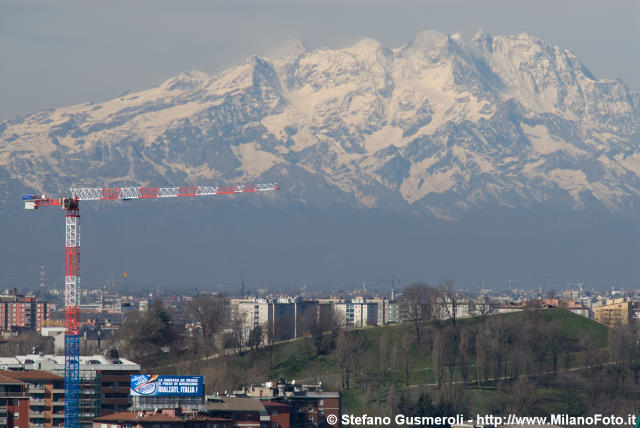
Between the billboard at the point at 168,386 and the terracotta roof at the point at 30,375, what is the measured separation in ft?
49.4

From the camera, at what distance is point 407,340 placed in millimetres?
132000

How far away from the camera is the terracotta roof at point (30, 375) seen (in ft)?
315

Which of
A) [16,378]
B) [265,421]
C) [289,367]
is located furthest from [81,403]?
[289,367]

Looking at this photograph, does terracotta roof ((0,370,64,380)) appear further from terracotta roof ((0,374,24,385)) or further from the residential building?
terracotta roof ((0,374,24,385))

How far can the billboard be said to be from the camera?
272ft

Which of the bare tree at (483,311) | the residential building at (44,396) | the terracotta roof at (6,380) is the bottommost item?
Result: the residential building at (44,396)

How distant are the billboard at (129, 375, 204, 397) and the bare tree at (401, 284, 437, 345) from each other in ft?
181

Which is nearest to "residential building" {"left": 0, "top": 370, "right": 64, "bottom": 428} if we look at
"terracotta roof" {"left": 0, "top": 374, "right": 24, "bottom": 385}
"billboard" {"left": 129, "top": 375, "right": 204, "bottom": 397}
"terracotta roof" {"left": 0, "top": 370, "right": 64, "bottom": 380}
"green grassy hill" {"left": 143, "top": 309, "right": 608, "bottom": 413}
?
"terracotta roof" {"left": 0, "top": 370, "right": 64, "bottom": 380}

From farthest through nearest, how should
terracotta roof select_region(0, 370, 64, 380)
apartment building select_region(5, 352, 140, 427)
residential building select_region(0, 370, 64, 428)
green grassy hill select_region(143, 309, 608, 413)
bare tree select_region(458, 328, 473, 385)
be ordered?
bare tree select_region(458, 328, 473, 385) → green grassy hill select_region(143, 309, 608, 413) → apartment building select_region(5, 352, 140, 427) → terracotta roof select_region(0, 370, 64, 380) → residential building select_region(0, 370, 64, 428)

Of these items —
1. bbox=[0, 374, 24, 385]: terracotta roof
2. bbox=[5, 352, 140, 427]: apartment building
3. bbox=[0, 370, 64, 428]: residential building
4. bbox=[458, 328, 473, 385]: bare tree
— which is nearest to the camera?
bbox=[0, 374, 24, 385]: terracotta roof

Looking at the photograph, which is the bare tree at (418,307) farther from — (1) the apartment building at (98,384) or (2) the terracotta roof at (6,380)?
(2) the terracotta roof at (6,380)

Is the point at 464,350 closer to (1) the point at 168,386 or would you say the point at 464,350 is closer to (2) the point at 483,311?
(2) the point at 483,311

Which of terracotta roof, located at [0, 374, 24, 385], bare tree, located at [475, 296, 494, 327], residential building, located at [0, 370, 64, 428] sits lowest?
residential building, located at [0, 370, 64, 428]

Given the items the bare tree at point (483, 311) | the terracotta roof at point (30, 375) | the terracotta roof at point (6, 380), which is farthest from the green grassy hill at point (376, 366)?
the terracotta roof at point (6, 380)
